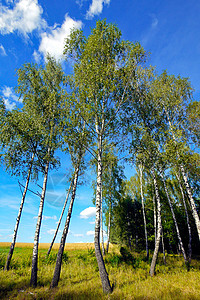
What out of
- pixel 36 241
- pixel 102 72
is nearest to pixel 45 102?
pixel 102 72

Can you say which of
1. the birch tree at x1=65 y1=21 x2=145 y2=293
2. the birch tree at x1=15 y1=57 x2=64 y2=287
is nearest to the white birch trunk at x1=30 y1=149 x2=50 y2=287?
the birch tree at x1=15 y1=57 x2=64 y2=287

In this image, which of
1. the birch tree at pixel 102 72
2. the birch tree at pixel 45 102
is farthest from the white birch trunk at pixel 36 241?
the birch tree at pixel 102 72

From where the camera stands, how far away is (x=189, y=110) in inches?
631

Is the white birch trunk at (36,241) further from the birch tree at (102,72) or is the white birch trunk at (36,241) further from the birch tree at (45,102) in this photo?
the birch tree at (102,72)

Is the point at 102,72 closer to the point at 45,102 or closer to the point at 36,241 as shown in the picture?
the point at 45,102

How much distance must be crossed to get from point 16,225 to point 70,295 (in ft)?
22.3

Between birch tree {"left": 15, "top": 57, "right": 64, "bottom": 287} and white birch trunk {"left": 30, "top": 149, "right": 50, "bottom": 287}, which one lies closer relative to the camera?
white birch trunk {"left": 30, "top": 149, "right": 50, "bottom": 287}

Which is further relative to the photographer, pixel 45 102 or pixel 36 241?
pixel 45 102

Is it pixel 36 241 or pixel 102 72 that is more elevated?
pixel 102 72

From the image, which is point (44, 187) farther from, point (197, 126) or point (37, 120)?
point (197, 126)

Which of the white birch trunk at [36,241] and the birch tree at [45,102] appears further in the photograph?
the birch tree at [45,102]

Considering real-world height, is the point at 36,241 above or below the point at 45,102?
below

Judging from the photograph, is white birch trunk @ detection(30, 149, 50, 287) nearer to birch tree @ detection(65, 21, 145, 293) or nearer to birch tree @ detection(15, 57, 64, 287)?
birch tree @ detection(15, 57, 64, 287)

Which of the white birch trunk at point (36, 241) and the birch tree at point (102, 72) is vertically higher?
the birch tree at point (102, 72)
